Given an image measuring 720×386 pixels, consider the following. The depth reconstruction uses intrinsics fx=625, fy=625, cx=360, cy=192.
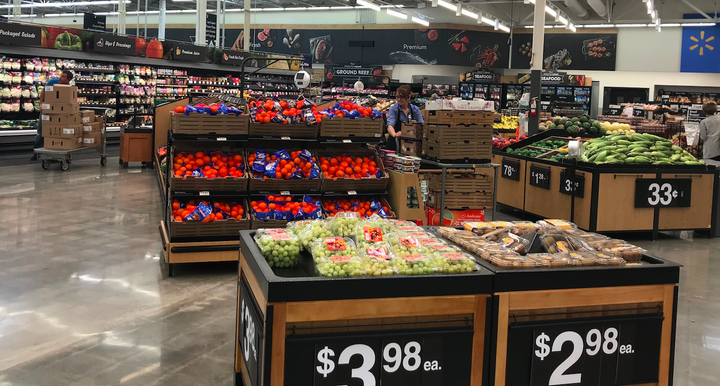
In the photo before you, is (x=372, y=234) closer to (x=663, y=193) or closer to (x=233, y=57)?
(x=663, y=193)

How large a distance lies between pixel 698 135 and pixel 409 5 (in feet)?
56.1

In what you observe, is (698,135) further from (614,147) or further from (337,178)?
(337,178)

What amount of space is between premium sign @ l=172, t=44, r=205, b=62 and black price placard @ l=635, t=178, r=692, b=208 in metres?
13.1

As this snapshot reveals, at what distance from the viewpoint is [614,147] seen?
24.2ft

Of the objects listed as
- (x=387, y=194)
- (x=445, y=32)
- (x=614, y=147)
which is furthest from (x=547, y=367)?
(x=445, y=32)

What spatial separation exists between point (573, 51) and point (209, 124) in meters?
21.5

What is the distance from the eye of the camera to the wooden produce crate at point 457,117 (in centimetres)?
636

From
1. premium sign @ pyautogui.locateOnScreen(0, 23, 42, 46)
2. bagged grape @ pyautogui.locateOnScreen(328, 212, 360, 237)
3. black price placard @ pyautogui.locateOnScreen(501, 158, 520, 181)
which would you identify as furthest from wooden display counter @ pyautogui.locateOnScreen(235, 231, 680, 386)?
premium sign @ pyautogui.locateOnScreen(0, 23, 42, 46)

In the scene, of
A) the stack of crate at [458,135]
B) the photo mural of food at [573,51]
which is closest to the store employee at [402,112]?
the stack of crate at [458,135]

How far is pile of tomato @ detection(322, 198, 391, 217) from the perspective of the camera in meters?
5.73

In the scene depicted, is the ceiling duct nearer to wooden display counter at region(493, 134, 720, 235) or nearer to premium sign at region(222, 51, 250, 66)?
premium sign at region(222, 51, 250, 66)

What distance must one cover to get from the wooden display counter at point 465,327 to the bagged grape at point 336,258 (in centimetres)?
6

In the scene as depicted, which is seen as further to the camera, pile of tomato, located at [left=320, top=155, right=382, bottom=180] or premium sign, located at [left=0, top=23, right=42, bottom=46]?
premium sign, located at [left=0, top=23, right=42, bottom=46]

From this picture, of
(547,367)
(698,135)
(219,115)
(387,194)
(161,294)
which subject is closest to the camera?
(547,367)
